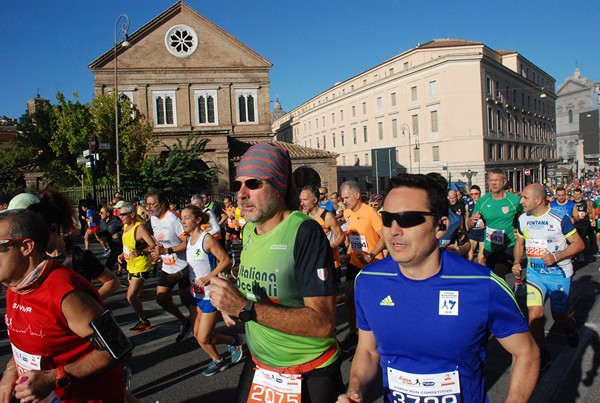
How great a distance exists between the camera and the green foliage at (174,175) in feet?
84.8

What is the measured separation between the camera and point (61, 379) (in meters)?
2.29

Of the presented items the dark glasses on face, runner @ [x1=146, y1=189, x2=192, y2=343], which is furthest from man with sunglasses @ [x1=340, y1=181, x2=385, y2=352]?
the dark glasses on face

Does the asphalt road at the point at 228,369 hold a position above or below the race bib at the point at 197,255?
below

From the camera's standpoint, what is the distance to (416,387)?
6.86ft

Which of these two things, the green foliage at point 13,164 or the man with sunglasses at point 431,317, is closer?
the man with sunglasses at point 431,317

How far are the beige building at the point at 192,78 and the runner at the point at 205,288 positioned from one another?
3362cm

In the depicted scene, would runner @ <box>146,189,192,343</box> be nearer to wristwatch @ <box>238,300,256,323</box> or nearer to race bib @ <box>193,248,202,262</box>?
race bib @ <box>193,248,202,262</box>

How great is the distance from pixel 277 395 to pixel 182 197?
2568 cm

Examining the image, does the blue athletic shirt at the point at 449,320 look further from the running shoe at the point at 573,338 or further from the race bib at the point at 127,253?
the race bib at the point at 127,253

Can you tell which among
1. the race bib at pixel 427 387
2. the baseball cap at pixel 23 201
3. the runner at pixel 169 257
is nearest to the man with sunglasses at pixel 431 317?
the race bib at pixel 427 387

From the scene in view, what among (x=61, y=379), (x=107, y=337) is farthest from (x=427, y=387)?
(x=61, y=379)

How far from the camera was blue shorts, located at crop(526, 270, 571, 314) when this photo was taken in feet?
17.4

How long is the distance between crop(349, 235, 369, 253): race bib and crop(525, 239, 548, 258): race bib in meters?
2.07

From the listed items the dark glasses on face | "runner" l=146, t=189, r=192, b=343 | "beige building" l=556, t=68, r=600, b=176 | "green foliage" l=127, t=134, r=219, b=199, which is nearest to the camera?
the dark glasses on face
